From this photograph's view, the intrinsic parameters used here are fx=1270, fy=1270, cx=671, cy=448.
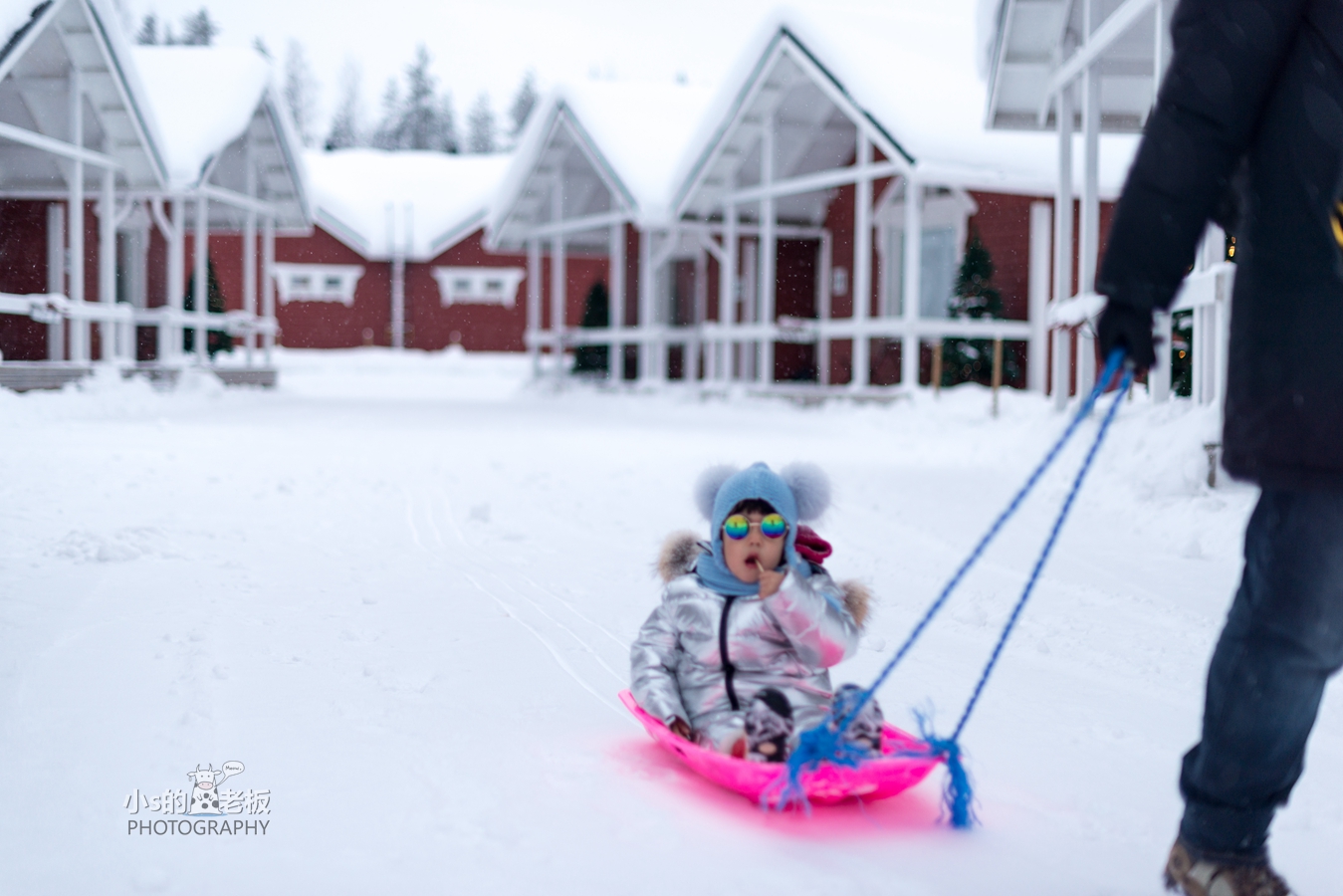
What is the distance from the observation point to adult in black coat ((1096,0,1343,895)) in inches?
81.8

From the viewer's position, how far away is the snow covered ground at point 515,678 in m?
2.50

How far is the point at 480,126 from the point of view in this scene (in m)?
83.9

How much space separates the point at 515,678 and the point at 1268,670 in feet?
7.67

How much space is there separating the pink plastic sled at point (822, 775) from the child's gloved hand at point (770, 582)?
0.39 metres

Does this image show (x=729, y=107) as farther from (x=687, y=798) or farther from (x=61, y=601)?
(x=687, y=798)

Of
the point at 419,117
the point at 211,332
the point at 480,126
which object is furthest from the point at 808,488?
the point at 480,126

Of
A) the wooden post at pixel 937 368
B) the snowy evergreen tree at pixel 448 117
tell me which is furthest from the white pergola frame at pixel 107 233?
the snowy evergreen tree at pixel 448 117

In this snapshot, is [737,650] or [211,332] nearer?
[737,650]

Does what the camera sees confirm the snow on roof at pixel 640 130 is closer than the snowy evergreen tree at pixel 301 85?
Yes

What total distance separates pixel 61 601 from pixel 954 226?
15612 mm

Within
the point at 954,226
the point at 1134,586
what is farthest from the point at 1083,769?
the point at 954,226

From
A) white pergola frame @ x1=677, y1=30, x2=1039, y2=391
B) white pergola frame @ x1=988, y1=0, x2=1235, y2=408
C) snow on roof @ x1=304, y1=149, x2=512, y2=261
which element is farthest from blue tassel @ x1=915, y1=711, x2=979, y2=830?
snow on roof @ x1=304, y1=149, x2=512, y2=261

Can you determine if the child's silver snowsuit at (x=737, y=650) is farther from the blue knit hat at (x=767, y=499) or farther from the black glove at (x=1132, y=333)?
the black glove at (x=1132, y=333)

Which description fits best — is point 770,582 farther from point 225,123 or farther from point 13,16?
point 225,123
